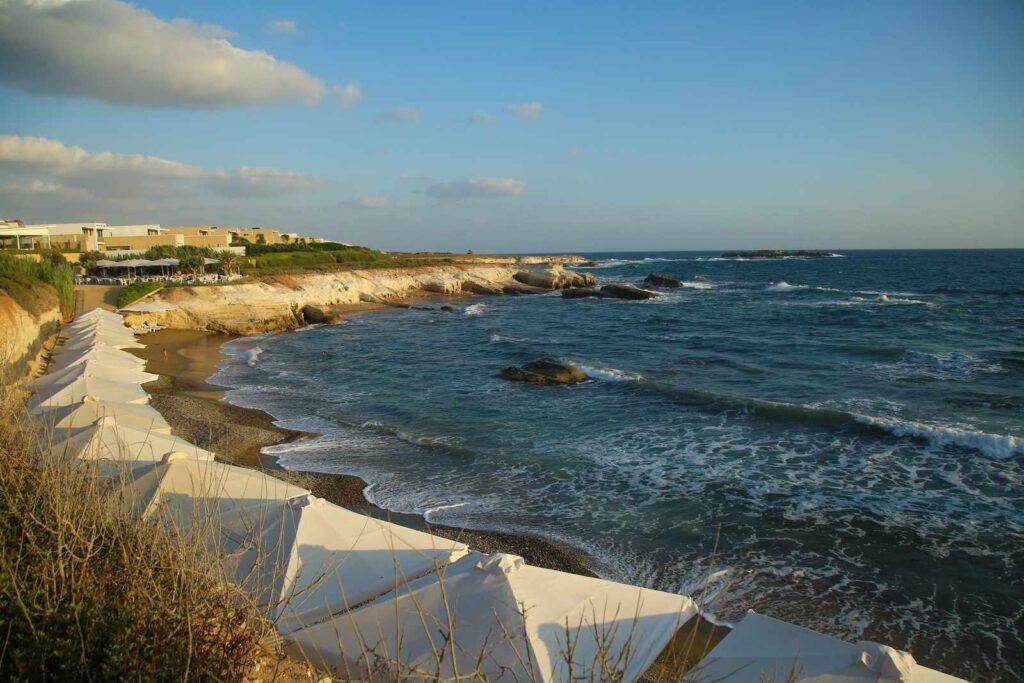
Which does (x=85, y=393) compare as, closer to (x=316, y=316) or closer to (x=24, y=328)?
(x=24, y=328)

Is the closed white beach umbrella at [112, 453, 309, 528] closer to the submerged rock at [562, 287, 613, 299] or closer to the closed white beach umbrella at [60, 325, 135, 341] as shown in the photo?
the closed white beach umbrella at [60, 325, 135, 341]

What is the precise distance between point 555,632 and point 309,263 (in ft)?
206

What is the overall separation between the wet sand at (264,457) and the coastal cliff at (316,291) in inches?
196

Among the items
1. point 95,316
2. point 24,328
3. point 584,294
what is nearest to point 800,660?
point 24,328

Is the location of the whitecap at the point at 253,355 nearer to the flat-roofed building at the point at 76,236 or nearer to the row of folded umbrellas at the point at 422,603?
the row of folded umbrellas at the point at 422,603

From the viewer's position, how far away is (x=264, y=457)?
16.1 m

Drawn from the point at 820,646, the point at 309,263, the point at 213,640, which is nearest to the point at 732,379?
the point at 820,646

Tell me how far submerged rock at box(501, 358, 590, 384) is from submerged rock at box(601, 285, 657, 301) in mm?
35577

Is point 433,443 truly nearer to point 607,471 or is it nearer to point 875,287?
point 607,471

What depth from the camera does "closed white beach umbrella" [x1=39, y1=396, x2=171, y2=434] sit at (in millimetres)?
12789

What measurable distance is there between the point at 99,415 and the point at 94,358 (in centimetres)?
694

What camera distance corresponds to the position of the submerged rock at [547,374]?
81.5 ft

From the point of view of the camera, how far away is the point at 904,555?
1105cm

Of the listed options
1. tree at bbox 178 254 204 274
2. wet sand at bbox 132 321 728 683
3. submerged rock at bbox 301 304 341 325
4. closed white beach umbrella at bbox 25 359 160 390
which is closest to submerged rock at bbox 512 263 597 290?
submerged rock at bbox 301 304 341 325
